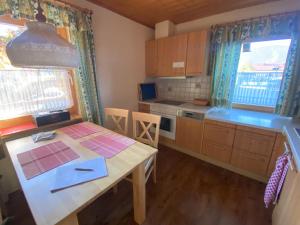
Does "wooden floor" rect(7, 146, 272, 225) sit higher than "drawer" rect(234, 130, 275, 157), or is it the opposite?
"drawer" rect(234, 130, 275, 157)

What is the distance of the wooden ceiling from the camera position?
6.21 feet

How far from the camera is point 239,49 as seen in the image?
6.84 ft

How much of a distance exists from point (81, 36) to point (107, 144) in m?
1.41

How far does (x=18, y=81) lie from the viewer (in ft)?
5.14

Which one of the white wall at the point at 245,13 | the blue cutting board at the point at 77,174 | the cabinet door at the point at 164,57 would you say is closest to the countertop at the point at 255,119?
the cabinet door at the point at 164,57

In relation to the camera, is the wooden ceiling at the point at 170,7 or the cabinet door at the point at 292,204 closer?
the cabinet door at the point at 292,204

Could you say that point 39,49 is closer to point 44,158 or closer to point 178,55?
point 44,158

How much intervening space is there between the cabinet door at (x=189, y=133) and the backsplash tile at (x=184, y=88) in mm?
614

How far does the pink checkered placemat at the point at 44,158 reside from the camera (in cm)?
97

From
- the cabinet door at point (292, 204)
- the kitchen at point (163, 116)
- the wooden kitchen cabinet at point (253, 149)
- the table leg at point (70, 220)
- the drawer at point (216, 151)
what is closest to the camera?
the table leg at point (70, 220)

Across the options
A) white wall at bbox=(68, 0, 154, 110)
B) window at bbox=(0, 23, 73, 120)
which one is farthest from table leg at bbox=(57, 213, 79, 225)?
white wall at bbox=(68, 0, 154, 110)

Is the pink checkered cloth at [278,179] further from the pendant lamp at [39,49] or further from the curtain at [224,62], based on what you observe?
the pendant lamp at [39,49]

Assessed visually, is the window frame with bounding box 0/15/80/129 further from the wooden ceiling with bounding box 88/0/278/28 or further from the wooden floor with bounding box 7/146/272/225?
the wooden floor with bounding box 7/146/272/225

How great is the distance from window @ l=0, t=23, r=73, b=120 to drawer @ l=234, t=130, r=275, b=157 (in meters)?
2.35
